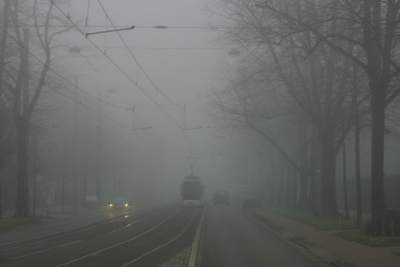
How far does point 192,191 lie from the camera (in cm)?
6059

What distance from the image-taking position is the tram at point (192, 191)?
2346 inches

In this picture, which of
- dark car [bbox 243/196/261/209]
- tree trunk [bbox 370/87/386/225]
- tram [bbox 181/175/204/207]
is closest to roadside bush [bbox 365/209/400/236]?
tree trunk [bbox 370/87/386/225]

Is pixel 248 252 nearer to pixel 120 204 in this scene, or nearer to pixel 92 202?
pixel 120 204

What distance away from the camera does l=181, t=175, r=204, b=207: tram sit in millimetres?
59594

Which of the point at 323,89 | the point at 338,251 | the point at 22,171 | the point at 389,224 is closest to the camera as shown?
the point at 338,251

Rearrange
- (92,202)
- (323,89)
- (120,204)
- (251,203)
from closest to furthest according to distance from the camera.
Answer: (323,89)
(251,203)
(120,204)
(92,202)

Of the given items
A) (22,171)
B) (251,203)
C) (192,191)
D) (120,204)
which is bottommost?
(120,204)

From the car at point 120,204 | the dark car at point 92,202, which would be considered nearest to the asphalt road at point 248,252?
the car at point 120,204

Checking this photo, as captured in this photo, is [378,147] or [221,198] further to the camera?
[221,198]

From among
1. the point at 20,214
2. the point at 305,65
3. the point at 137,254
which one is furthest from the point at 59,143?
the point at 137,254

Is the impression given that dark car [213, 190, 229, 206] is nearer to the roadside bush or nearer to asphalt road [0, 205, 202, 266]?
asphalt road [0, 205, 202, 266]

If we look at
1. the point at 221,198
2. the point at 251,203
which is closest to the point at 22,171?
the point at 251,203

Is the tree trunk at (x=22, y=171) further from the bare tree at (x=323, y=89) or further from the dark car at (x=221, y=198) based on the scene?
the dark car at (x=221, y=198)

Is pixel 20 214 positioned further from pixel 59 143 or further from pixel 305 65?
pixel 59 143
